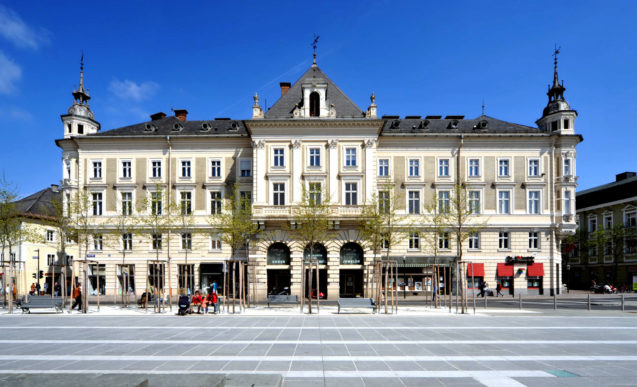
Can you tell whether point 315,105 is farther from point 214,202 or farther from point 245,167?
point 214,202

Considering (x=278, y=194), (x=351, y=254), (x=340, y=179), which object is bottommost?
(x=351, y=254)

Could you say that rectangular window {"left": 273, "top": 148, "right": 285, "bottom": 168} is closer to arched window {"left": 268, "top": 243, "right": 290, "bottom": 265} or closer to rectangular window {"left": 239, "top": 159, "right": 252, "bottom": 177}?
rectangular window {"left": 239, "top": 159, "right": 252, "bottom": 177}

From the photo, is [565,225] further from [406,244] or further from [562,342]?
[562,342]

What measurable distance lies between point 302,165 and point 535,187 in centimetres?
2183

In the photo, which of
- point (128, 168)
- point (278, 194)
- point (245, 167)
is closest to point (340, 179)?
point (278, 194)

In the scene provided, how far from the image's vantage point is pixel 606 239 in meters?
51.7

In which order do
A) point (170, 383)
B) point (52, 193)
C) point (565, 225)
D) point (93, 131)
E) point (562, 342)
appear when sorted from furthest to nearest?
point (52, 193)
point (93, 131)
point (565, 225)
point (562, 342)
point (170, 383)

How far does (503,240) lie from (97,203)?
38068 mm

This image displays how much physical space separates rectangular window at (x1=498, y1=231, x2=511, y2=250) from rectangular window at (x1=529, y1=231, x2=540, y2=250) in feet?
6.77

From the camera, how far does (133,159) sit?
41.2 m

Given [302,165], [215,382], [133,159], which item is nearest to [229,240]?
[302,165]

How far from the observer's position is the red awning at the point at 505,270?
39.9 meters

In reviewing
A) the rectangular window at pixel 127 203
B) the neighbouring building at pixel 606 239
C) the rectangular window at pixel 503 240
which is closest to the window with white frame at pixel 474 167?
the rectangular window at pixel 503 240

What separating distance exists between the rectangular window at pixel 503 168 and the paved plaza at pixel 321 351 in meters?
21.4
